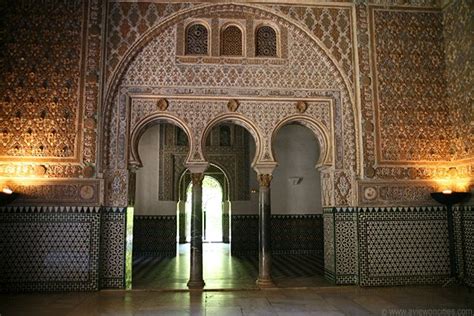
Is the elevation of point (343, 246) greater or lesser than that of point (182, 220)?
lesser

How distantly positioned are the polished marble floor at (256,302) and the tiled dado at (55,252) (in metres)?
0.23

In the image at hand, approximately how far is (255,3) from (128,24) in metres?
2.14

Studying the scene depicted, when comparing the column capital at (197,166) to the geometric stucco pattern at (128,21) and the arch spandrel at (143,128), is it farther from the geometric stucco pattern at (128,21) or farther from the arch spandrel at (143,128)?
the geometric stucco pattern at (128,21)

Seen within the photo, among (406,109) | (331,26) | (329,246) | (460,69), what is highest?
(331,26)

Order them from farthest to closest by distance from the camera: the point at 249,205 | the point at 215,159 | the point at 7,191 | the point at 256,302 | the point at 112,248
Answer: the point at 215,159, the point at 249,205, the point at 112,248, the point at 7,191, the point at 256,302

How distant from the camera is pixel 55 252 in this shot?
6078 mm

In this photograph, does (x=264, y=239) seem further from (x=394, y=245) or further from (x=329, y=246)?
(x=394, y=245)

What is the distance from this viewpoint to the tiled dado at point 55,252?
236 inches

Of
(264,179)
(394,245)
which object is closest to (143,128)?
(264,179)

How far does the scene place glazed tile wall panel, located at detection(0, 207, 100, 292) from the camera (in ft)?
19.7

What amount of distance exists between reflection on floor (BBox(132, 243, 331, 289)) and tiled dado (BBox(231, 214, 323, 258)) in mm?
488

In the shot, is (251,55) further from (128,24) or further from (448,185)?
(448,185)

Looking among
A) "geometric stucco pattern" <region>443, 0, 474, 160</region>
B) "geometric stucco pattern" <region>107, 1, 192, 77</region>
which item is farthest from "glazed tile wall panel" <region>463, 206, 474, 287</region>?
"geometric stucco pattern" <region>107, 1, 192, 77</region>

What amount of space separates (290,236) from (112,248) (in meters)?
5.86
